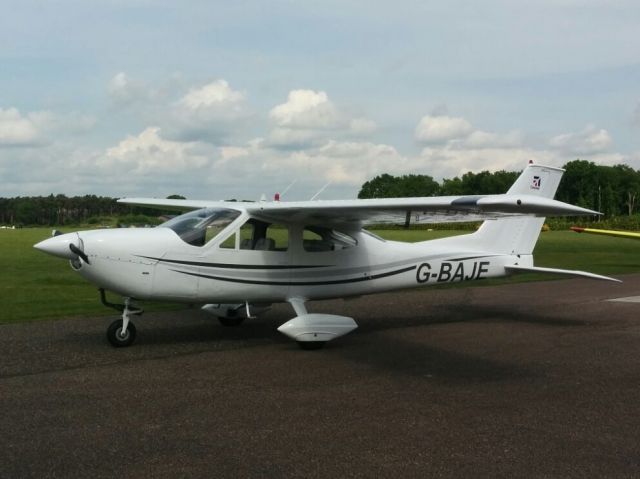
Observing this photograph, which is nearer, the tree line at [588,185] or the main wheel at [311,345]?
the main wheel at [311,345]

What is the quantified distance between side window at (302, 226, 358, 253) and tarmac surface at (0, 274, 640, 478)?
1.34 m

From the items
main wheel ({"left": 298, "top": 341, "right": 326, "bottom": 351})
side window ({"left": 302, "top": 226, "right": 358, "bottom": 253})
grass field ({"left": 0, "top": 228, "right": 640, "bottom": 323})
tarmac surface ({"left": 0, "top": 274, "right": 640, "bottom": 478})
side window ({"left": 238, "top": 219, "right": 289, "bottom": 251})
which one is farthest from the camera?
grass field ({"left": 0, "top": 228, "right": 640, "bottom": 323})

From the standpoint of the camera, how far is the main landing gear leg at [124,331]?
8.12 m

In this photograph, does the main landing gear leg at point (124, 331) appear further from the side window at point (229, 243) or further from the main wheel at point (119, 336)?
the side window at point (229, 243)

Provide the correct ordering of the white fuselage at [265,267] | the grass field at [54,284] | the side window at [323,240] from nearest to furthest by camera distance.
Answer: the white fuselage at [265,267] < the side window at [323,240] < the grass field at [54,284]


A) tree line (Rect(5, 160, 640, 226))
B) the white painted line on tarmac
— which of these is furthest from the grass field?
tree line (Rect(5, 160, 640, 226))

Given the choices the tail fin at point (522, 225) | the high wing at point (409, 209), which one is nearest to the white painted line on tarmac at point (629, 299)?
the tail fin at point (522, 225)

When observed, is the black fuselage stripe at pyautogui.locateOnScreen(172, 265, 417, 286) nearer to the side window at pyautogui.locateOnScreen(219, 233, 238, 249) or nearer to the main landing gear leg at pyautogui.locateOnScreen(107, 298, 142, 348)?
the side window at pyautogui.locateOnScreen(219, 233, 238, 249)

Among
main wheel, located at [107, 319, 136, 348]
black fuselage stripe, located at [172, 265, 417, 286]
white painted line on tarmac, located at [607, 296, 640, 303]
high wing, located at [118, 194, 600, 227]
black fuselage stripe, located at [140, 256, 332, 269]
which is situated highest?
high wing, located at [118, 194, 600, 227]

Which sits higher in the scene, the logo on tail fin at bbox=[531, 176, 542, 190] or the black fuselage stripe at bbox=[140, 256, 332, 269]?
the logo on tail fin at bbox=[531, 176, 542, 190]

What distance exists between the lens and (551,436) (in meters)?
4.89

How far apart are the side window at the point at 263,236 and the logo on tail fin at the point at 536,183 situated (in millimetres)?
4394

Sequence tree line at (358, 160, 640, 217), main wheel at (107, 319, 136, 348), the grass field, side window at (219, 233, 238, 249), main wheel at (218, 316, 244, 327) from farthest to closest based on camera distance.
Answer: tree line at (358, 160, 640, 217) → the grass field → main wheel at (218, 316, 244, 327) → side window at (219, 233, 238, 249) → main wheel at (107, 319, 136, 348)

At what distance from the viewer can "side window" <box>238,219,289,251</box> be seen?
8797 mm
